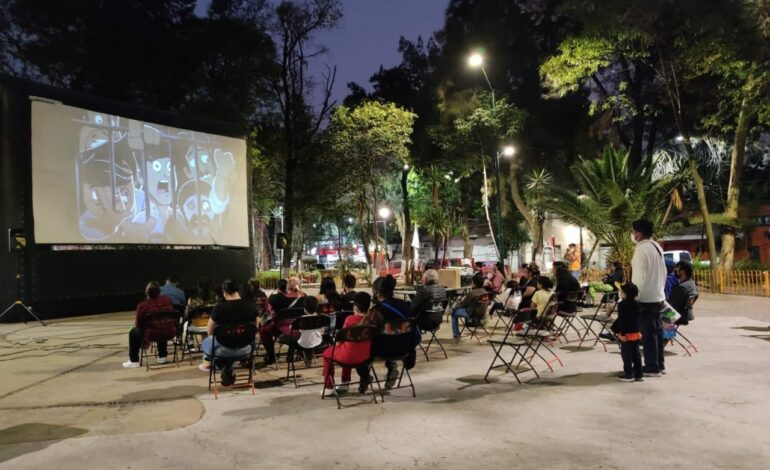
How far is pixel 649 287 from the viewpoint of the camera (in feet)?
19.7

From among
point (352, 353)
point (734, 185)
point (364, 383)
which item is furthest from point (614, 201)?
point (352, 353)

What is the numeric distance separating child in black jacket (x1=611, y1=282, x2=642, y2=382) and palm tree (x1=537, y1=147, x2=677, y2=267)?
951cm

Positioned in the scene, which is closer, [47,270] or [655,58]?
[47,270]

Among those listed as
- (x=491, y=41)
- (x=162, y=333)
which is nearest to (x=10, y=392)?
(x=162, y=333)

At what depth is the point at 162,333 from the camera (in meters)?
7.30

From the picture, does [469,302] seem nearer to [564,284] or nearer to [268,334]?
[564,284]

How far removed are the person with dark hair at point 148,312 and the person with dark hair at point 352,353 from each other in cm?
274

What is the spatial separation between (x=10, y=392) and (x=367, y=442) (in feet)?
14.8

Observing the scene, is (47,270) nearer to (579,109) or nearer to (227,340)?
(227,340)

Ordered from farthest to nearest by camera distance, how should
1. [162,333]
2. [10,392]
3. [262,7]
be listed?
[262,7] → [162,333] → [10,392]

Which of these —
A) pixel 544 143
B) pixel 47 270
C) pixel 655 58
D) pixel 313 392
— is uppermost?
pixel 655 58

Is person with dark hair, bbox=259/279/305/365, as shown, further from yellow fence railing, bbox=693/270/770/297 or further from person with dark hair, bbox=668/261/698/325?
yellow fence railing, bbox=693/270/770/297

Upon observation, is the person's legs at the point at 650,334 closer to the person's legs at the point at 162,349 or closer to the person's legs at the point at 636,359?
the person's legs at the point at 636,359

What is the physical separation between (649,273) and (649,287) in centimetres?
15
